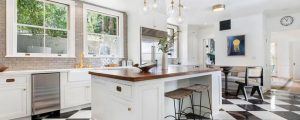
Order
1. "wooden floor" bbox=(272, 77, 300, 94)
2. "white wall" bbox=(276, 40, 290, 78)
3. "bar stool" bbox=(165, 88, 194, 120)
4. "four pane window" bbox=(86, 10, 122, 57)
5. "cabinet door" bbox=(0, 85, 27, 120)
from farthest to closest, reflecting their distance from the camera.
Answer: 1. "white wall" bbox=(276, 40, 290, 78)
2. "wooden floor" bbox=(272, 77, 300, 94)
3. "four pane window" bbox=(86, 10, 122, 57)
4. "cabinet door" bbox=(0, 85, 27, 120)
5. "bar stool" bbox=(165, 88, 194, 120)

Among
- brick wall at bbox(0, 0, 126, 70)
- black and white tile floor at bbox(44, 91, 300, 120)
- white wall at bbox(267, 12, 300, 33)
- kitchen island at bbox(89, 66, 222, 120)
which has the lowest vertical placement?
black and white tile floor at bbox(44, 91, 300, 120)

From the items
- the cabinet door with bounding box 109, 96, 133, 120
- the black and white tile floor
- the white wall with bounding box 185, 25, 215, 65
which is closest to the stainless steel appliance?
the black and white tile floor

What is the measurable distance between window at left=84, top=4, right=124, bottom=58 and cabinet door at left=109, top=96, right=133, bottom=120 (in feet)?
8.47

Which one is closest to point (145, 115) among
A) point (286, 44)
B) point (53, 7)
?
point (53, 7)

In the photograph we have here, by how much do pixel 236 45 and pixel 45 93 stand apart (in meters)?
5.80

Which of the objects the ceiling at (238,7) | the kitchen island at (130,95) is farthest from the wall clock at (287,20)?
the kitchen island at (130,95)

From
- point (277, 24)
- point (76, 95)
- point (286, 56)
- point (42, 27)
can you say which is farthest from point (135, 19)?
point (286, 56)

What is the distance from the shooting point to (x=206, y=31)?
7570 millimetres

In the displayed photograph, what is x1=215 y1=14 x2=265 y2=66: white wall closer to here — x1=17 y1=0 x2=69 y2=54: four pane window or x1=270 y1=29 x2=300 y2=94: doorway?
x1=270 y1=29 x2=300 y2=94: doorway

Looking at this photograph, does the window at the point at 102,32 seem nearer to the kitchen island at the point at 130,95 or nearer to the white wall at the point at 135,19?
the white wall at the point at 135,19

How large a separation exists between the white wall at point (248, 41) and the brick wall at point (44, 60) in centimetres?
423

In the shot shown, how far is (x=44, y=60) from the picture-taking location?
352 centimetres

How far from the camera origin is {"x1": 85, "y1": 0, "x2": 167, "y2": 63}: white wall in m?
4.52

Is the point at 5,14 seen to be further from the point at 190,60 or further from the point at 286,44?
the point at 286,44
